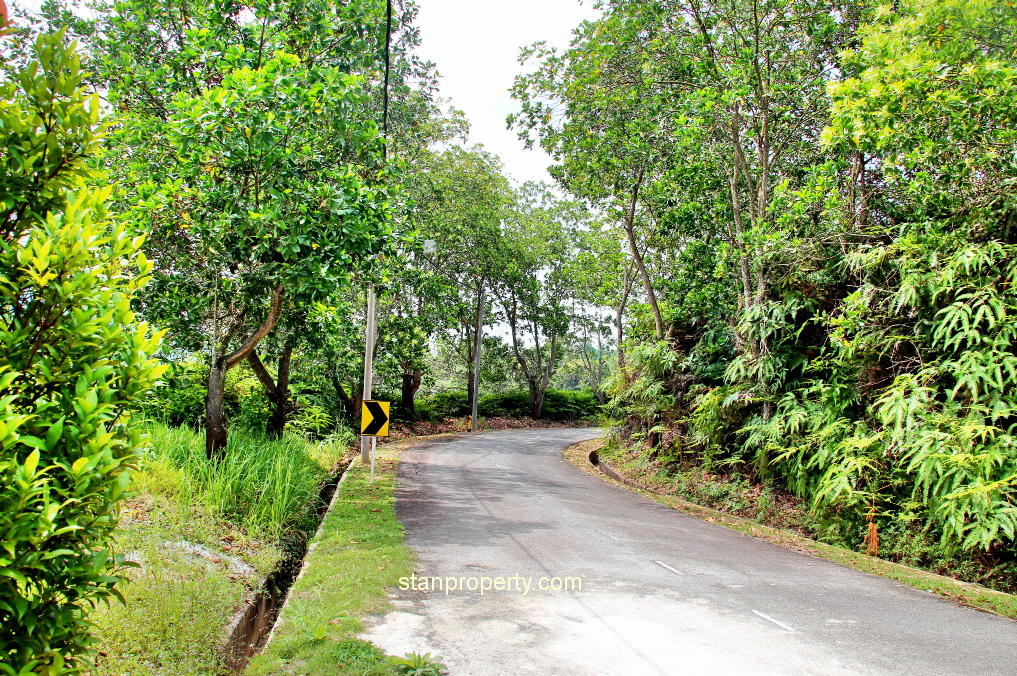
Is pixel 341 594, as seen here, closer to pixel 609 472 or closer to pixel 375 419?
pixel 375 419

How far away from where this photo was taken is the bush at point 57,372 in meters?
2.23

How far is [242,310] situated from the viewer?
10195 mm

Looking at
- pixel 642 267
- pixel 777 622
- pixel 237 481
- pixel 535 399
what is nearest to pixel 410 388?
pixel 535 399

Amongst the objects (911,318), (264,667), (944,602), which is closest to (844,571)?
(944,602)

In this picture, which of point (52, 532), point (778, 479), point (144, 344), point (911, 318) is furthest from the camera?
point (778, 479)

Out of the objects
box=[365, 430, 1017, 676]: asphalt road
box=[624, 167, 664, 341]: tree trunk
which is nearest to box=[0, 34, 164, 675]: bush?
box=[365, 430, 1017, 676]: asphalt road

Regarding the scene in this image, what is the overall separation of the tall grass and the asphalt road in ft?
5.74

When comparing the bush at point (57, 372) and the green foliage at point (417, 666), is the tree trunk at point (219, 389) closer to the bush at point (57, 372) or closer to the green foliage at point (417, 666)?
the green foliage at point (417, 666)

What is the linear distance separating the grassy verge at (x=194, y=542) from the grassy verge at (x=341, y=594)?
1.56 ft

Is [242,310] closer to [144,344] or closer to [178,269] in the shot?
[178,269]

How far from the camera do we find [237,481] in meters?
8.73

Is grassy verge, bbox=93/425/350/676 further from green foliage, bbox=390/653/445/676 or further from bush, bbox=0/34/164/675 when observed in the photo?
green foliage, bbox=390/653/445/676

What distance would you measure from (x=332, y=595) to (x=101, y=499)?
3.81 metres

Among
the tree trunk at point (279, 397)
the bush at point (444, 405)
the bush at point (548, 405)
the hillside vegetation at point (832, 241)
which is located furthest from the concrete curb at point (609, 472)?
the bush at point (548, 405)
